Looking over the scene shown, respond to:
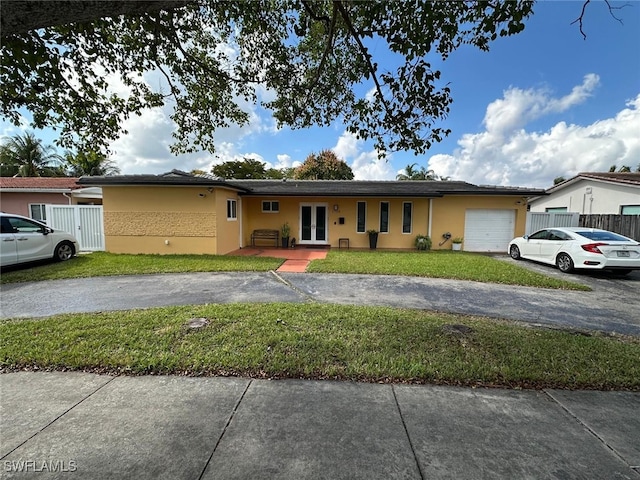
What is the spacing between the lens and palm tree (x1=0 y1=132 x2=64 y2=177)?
954 inches

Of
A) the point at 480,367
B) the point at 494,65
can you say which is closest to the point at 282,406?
the point at 480,367

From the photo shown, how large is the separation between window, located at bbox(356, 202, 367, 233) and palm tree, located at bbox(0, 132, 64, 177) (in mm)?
26715

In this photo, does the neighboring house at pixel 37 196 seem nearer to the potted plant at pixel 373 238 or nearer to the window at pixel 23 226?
the window at pixel 23 226

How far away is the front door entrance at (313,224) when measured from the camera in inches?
564

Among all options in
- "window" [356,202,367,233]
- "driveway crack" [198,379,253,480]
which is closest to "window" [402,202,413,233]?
"window" [356,202,367,233]

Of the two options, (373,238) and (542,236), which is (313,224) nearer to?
(373,238)

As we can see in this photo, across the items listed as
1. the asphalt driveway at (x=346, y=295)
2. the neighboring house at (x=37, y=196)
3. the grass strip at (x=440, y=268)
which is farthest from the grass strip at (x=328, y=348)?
the neighboring house at (x=37, y=196)

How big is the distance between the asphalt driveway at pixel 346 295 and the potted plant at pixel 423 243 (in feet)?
19.7

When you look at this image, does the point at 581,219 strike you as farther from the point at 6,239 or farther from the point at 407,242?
the point at 6,239

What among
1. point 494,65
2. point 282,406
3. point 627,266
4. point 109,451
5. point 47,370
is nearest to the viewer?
point 109,451

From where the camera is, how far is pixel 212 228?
36.3ft

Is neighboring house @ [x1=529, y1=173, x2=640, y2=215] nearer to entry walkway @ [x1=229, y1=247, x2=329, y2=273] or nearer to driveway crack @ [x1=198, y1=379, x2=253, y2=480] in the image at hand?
entry walkway @ [x1=229, y1=247, x2=329, y2=273]

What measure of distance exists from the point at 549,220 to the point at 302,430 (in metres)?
16.0

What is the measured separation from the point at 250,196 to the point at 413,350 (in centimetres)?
1180
